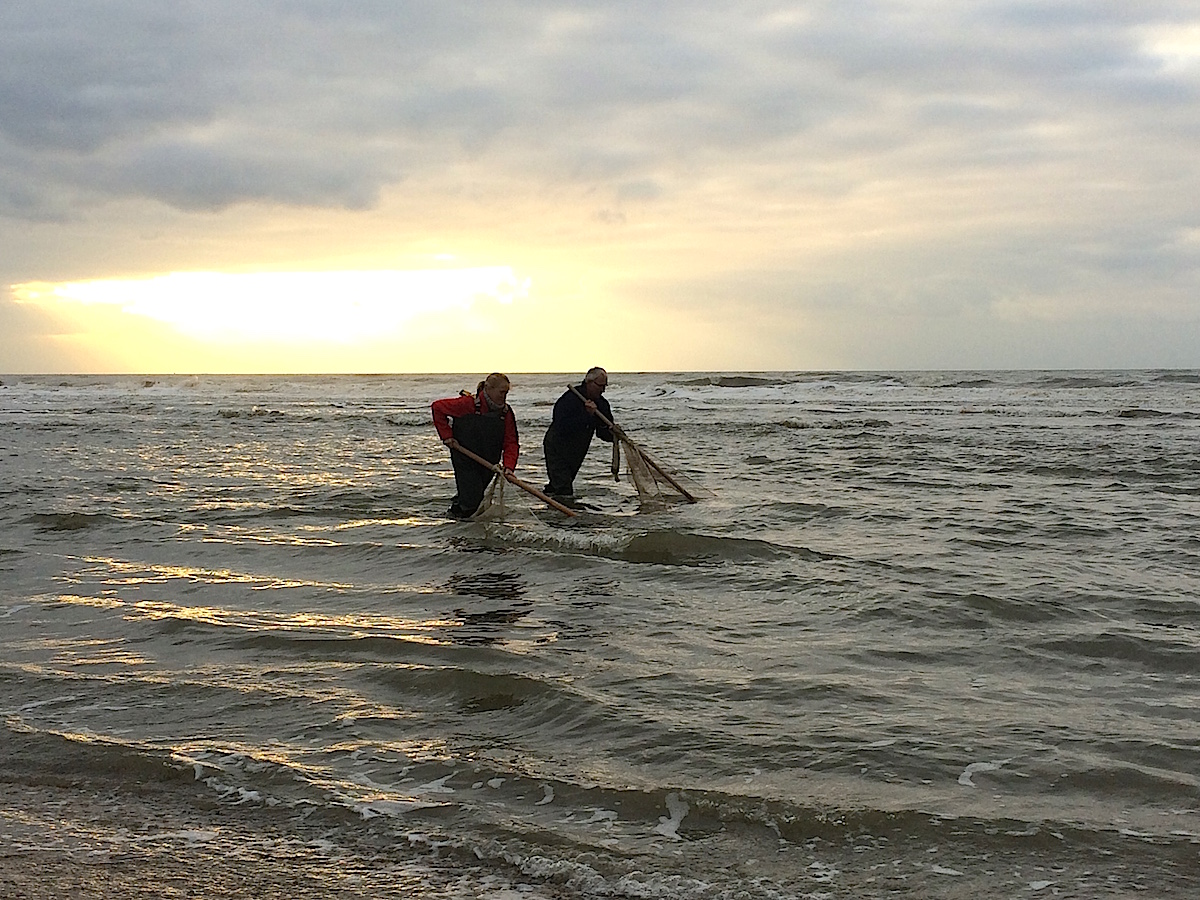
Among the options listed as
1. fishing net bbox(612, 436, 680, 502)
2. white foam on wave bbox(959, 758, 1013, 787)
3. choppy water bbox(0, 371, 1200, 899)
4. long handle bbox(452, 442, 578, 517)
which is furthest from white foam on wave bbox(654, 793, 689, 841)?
fishing net bbox(612, 436, 680, 502)

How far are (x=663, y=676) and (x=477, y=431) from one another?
5.40 m

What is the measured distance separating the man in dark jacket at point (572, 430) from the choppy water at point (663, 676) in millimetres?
831

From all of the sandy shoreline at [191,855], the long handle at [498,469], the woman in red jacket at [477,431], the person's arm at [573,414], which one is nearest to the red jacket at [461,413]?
the woman in red jacket at [477,431]

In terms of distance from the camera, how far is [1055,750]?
4434 mm

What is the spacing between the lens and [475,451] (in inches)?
418

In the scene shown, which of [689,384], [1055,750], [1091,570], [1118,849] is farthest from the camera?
[689,384]

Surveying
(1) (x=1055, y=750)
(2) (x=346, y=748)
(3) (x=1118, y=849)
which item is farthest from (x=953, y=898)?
(2) (x=346, y=748)

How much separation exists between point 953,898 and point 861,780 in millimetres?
891

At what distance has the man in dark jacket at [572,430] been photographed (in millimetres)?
11859

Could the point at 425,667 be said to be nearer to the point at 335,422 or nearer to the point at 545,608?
the point at 545,608

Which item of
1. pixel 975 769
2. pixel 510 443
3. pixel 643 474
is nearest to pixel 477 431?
pixel 510 443

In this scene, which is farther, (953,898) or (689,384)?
(689,384)

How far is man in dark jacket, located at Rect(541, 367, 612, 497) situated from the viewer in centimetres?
1186

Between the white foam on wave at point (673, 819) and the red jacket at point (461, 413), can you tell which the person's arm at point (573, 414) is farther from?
the white foam on wave at point (673, 819)
